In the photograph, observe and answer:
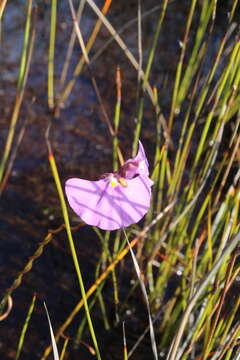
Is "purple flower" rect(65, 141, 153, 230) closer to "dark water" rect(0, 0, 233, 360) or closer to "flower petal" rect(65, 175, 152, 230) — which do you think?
"flower petal" rect(65, 175, 152, 230)

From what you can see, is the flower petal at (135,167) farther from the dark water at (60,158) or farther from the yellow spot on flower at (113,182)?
the dark water at (60,158)

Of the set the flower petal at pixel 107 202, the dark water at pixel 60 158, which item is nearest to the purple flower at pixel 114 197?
the flower petal at pixel 107 202

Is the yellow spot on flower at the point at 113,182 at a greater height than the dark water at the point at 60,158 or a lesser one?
lesser

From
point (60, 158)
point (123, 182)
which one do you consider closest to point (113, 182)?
point (123, 182)

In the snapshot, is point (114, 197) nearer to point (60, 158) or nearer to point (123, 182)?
point (123, 182)

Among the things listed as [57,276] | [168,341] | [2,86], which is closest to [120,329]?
[168,341]

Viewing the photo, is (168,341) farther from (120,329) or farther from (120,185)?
(120,185)
